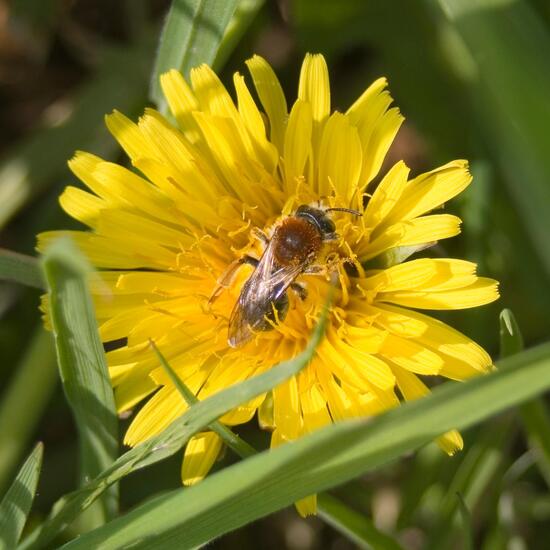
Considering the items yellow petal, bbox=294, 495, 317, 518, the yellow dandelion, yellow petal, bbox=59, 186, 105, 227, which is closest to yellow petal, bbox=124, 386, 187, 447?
the yellow dandelion

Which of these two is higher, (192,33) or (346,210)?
(192,33)

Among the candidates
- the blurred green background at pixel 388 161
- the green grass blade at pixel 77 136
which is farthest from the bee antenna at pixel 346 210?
the green grass blade at pixel 77 136

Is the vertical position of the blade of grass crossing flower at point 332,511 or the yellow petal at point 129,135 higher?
the yellow petal at point 129,135

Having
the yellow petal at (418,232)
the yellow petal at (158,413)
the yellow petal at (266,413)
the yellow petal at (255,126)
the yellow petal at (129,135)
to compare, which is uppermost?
the yellow petal at (129,135)

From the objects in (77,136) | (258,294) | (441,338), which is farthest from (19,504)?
(77,136)

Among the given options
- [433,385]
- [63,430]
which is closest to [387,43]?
[433,385]

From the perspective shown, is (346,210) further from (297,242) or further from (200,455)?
(200,455)

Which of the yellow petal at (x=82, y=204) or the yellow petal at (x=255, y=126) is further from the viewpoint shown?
the yellow petal at (x=82, y=204)

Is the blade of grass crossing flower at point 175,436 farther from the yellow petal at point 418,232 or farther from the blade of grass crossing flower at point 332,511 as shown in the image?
the yellow petal at point 418,232
